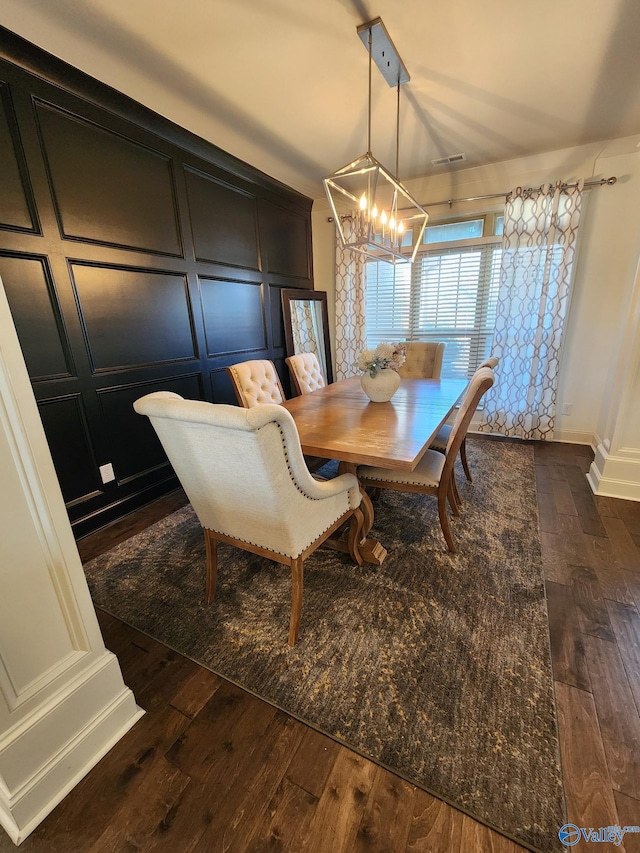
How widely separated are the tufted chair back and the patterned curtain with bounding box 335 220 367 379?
1.73m

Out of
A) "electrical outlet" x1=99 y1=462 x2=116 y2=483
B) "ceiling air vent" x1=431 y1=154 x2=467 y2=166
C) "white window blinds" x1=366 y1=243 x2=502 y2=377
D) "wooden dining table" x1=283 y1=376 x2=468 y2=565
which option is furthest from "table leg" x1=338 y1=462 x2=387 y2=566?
"ceiling air vent" x1=431 y1=154 x2=467 y2=166

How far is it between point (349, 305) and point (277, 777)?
3.98 metres

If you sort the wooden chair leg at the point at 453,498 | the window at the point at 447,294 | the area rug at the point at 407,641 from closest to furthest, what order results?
the area rug at the point at 407,641 < the wooden chair leg at the point at 453,498 < the window at the point at 447,294

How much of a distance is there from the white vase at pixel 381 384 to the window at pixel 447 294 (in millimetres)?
1958

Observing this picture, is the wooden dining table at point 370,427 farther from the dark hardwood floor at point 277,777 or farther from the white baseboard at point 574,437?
the white baseboard at point 574,437

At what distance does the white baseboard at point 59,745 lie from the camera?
89cm

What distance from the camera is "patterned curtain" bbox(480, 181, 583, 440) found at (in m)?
3.08

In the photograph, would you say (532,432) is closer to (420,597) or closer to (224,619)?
(420,597)

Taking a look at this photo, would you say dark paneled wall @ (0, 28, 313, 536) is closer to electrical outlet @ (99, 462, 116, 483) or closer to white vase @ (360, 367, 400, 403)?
electrical outlet @ (99, 462, 116, 483)

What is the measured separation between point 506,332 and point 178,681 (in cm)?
369

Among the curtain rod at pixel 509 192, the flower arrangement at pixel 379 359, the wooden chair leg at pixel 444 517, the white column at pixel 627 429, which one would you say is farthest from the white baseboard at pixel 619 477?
the curtain rod at pixel 509 192

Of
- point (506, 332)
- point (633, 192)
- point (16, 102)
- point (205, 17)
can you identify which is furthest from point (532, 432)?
point (16, 102)

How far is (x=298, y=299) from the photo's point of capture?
394 cm

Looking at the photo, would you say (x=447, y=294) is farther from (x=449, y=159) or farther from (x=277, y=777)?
(x=277, y=777)
